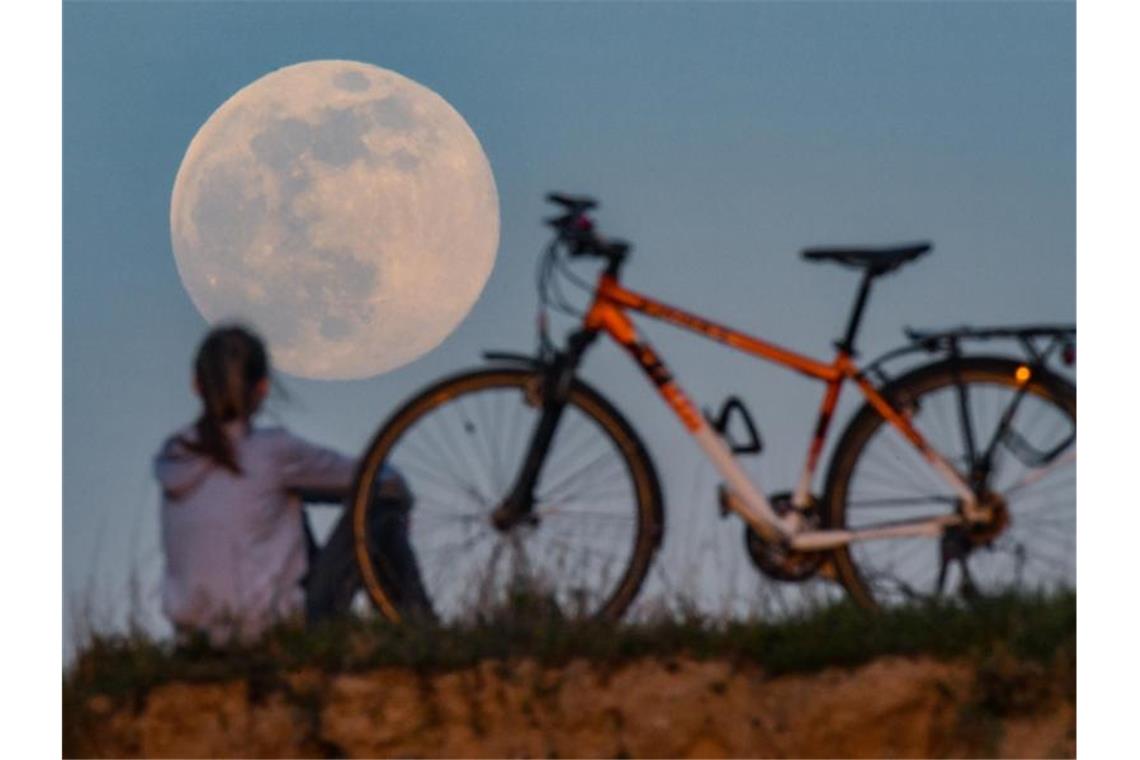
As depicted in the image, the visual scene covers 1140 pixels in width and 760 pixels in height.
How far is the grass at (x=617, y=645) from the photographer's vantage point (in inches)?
258

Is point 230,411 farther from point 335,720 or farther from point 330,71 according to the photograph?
point 330,71

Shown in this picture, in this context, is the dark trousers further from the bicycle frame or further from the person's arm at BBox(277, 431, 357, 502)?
the bicycle frame

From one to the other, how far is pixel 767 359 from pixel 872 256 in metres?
0.42

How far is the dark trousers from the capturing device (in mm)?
6887

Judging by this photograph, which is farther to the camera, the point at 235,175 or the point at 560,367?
the point at 235,175

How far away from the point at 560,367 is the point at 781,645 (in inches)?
38.9

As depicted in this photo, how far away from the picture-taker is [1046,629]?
6648 mm

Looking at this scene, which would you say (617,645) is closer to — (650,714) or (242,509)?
(650,714)

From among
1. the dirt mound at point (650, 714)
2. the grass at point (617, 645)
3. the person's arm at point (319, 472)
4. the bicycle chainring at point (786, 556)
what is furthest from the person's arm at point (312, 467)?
the bicycle chainring at point (786, 556)

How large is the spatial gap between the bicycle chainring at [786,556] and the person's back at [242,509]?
37.1 inches

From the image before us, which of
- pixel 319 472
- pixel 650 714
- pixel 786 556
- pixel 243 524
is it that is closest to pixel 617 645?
pixel 650 714

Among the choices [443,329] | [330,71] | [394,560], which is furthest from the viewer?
[330,71]

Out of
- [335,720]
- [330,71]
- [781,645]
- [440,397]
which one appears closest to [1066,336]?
[781,645]

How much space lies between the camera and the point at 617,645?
21.5 feet
